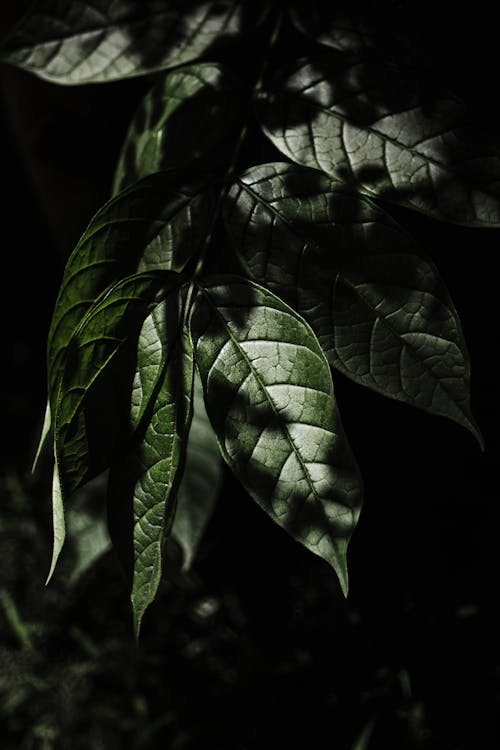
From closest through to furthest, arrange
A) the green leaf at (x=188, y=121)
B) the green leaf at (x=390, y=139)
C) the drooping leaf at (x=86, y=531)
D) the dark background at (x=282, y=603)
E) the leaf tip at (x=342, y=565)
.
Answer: the leaf tip at (x=342, y=565), the green leaf at (x=390, y=139), the green leaf at (x=188, y=121), the drooping leaf at (x=86, y=531), the dark background at (x=282, y=603)

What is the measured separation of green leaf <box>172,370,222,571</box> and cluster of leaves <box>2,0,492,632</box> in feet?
1.30

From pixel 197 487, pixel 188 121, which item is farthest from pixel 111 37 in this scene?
pixel 197 487

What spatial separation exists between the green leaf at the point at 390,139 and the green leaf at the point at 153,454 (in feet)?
0.79

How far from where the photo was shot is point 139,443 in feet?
2.26

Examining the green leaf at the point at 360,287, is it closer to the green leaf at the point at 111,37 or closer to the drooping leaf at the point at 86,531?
the green leaf at the point at 111,37

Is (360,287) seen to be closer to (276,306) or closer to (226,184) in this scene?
(276,306)

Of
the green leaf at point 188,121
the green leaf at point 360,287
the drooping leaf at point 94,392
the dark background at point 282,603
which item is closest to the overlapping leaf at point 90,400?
the drooping leaf at point 94,392

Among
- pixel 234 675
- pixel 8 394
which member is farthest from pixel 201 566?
pixel 8 394


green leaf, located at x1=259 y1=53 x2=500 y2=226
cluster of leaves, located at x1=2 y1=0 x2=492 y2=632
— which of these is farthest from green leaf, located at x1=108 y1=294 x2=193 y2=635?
green leaf, located at x1=259 y1=53 x2=500 y2=226

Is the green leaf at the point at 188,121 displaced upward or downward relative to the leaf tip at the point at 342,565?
upward

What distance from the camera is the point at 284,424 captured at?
2.18ft

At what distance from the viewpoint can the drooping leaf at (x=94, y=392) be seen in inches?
26.1

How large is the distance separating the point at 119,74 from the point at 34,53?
0.11 metres

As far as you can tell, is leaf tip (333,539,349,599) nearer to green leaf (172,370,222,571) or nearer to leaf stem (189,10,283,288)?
leaf stem (189,10,283,288)
